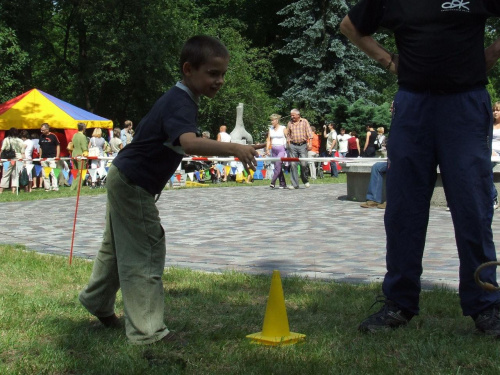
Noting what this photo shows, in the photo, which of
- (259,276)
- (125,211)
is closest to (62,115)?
(259,276)

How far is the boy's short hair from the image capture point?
161 inches

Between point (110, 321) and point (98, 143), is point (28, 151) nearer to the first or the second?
point (98, 143)

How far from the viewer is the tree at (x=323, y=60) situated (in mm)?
Answer: 41125

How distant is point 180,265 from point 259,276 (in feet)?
3.62

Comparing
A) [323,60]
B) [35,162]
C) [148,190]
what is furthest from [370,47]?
[323,60]

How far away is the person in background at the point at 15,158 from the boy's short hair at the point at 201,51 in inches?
671

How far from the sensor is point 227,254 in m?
8.11

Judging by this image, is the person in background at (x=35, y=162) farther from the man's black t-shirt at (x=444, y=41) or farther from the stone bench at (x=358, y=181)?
the man's black t-shirt at (x=444, y=41)

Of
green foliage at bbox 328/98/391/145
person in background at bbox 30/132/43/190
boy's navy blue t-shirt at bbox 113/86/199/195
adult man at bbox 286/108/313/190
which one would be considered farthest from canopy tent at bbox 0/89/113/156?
boy's navy blue t-shirt at bbox 113/86/199/195

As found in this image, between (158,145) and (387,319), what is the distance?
1.59 meters

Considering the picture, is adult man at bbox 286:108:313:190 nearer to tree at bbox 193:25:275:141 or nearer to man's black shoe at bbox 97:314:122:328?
man's black shoe at bbox 97:314:122:328

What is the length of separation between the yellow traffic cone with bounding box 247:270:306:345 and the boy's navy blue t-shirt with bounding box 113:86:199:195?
876mm

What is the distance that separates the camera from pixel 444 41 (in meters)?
4.32

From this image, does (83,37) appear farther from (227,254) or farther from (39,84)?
(227,254)
